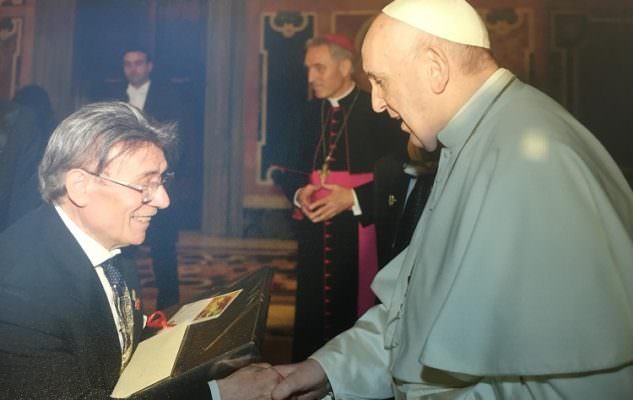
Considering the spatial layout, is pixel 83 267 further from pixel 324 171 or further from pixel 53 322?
pixel 324 171

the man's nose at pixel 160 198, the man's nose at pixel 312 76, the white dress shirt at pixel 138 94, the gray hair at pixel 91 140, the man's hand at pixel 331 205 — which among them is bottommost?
the man's hand at pixel 331 205

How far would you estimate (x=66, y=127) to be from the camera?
5.88 feet

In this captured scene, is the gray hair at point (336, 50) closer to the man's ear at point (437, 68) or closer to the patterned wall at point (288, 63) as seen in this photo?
the patterned wall at point (288, 63)

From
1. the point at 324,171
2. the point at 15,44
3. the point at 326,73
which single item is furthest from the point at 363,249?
the point at 15,44

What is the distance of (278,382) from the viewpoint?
1858mm

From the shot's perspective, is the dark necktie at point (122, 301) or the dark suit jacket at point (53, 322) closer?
the dark suit jacket at point (53, 322)

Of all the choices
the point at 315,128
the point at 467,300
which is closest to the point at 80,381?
the point at 467,300

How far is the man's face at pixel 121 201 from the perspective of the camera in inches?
67.7

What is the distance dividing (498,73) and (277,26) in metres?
1.72

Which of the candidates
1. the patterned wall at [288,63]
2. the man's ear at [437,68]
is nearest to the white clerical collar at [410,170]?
the patterned wall at [288,63]

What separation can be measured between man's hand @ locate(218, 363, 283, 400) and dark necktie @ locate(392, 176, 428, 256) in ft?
3.01

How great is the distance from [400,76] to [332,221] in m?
1.39

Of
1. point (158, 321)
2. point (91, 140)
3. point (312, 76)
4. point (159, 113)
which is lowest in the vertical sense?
point (158, 321)

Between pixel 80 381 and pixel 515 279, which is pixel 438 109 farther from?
pixel 80 381
